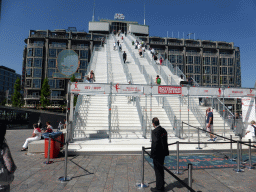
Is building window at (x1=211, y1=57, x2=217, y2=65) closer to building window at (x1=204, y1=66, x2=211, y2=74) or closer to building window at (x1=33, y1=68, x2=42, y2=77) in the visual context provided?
building window at (x1=204, y1=66, x2=211, y2=74)

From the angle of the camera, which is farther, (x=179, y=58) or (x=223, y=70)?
(x=223, y=70)

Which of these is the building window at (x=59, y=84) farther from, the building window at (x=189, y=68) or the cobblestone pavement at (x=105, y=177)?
the cobblestone pavement at (x=105, y=177)

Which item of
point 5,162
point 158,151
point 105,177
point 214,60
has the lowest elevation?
point 105,177

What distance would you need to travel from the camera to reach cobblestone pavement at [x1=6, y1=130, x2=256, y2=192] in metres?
4.96

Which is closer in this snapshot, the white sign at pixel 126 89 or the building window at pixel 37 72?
the white sign at pixel 126 89

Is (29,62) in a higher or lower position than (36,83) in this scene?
higher

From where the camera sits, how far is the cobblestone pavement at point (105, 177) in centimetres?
496

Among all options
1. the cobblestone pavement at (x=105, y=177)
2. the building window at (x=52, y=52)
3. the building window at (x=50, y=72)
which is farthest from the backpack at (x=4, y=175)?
the building window at (x=52, y=52)

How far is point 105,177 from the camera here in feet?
18.7

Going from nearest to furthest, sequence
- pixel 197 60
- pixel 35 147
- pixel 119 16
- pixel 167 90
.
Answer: pixel 35 147 < pixel 167 90 < pixel 197 60 < pixel 119 16

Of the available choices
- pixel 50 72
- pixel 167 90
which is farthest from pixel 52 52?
pixel 167 90

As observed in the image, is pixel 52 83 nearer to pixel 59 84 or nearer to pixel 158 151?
pixel 59 84

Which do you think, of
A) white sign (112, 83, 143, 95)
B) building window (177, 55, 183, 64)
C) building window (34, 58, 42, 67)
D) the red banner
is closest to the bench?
white sign (112, 83, 143, 95)

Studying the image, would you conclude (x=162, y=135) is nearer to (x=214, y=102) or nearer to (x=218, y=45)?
(x=214, y=102)
